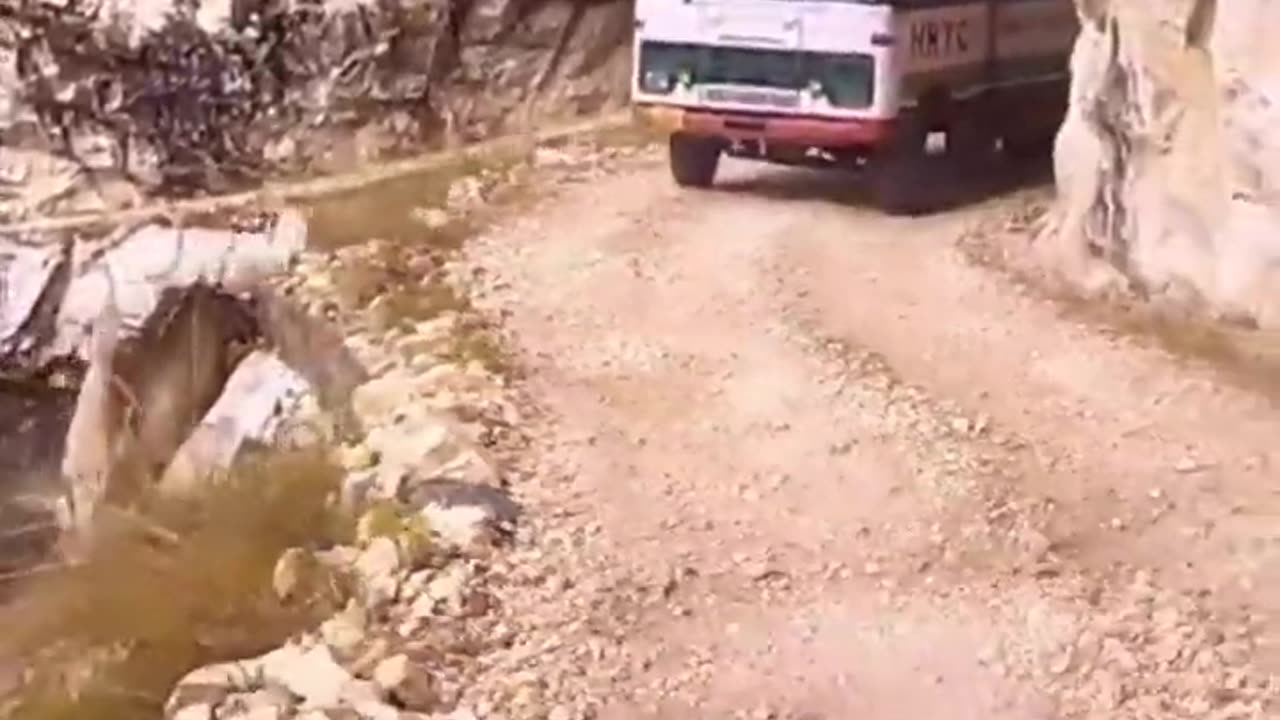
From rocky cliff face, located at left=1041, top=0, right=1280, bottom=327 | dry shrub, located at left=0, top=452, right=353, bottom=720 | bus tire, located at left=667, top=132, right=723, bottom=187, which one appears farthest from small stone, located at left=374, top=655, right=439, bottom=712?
bus tire, located at left=667, top=132, right=723, bottom=187

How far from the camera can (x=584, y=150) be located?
16484 millimetres

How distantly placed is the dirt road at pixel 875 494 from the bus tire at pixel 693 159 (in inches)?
72.2

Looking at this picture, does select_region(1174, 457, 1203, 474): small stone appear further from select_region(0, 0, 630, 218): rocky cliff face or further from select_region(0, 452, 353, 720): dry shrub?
select_region(0, 0, 630, 218): rocky cliff face

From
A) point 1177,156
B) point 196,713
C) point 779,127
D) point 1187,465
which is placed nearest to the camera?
point 196,713

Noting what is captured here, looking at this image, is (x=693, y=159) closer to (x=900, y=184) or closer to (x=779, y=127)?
(x=779, y=127)

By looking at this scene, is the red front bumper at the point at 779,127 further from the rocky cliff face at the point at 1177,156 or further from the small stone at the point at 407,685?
the small stone at the point at 407,685

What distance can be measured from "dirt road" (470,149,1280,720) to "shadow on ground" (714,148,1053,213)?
69.8 inches

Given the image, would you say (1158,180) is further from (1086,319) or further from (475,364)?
(475,364)

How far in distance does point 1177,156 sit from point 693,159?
417 cm

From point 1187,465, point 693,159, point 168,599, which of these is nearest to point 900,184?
point 693,159

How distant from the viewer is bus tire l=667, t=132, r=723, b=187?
47.5 ft

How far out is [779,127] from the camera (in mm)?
13742

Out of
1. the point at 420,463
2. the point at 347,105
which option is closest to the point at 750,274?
the point at 420,463

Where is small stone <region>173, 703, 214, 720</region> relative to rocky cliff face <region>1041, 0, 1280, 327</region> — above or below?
below
